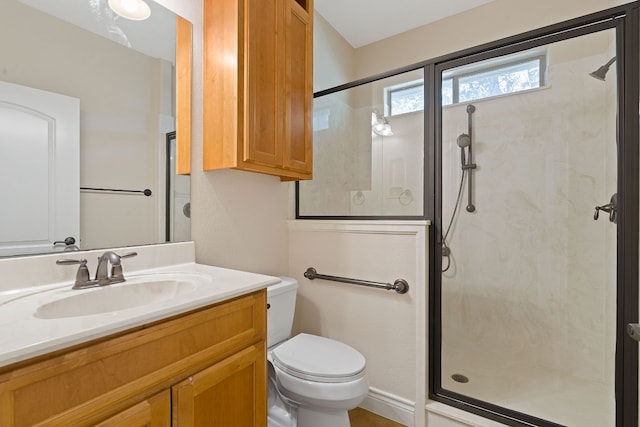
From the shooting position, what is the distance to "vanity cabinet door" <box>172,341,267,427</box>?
80 cm

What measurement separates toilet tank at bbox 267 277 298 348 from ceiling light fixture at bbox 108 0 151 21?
132 centimetres

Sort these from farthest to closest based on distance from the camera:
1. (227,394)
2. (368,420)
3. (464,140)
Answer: (464,140) < (368,420) < (227,394)

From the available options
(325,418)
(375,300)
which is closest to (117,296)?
(325,418)

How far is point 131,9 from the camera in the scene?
1.26 metres

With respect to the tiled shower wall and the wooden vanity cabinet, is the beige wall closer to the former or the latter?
the tiled shower wall

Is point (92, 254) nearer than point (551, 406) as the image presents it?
Yes

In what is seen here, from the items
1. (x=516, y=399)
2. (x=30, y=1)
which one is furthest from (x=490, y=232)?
(x=30, y=1)

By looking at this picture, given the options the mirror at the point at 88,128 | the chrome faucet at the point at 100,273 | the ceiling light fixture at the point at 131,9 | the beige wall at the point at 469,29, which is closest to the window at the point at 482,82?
the beige wall at the point at 469,29

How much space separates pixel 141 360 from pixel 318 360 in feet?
2.73

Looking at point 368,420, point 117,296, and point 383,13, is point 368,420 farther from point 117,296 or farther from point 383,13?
point 383,13

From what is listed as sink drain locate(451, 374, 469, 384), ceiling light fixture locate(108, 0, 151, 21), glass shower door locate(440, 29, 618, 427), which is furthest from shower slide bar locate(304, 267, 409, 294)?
ceiling light fixture locate(108, 0, 151, 21)

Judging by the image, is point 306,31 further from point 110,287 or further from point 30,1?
point 110,287

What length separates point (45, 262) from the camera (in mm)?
1006

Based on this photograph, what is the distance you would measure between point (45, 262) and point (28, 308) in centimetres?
29
